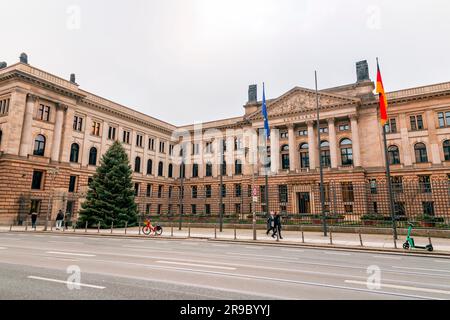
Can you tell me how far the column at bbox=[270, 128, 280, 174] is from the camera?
1893 inches

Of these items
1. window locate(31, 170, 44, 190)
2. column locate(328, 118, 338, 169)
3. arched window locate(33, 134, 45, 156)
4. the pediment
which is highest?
the pediment

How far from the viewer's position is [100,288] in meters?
5.97

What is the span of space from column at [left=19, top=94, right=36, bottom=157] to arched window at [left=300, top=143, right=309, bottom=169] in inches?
1609

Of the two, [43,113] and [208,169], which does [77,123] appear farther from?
[208,169]

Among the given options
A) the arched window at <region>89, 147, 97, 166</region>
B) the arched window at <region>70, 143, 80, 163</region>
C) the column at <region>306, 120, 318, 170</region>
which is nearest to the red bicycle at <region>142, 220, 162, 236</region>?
the arched window at <region>70, 143, 80, 163</region>

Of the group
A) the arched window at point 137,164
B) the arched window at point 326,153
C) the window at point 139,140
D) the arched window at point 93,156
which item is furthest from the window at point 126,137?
the arched window at point 326,153

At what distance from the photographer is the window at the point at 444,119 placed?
39875 mm

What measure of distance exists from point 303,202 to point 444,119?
23701mm

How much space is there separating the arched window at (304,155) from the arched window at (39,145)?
39.9 m

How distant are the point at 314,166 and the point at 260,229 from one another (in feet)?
72.4

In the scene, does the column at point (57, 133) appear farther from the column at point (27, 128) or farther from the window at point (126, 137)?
the window at point (126, 137)

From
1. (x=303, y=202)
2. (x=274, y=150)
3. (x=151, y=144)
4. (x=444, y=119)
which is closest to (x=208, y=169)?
(x=151, y=144)

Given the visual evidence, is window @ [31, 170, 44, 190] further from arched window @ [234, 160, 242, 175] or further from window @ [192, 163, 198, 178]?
arched window @ [234, 160, 242, 175]
